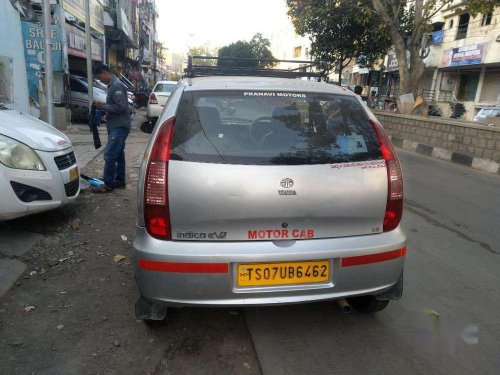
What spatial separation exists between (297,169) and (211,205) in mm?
519

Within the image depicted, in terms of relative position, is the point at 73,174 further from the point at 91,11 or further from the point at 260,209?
the point at 91,11

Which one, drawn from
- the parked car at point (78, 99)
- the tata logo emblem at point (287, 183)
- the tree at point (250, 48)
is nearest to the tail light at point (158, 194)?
the tata logo emblem at point (287, 183)

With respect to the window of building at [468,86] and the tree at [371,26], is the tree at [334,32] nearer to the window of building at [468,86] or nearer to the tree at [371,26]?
the tree at [371,26]

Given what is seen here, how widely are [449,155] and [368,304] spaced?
29.4 feet

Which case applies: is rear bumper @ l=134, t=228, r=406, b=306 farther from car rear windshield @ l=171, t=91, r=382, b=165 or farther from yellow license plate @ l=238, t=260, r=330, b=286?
car rear windshield @ l=171, t=91, r=382, b=165

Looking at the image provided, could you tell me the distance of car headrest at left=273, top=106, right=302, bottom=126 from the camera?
8.54ft

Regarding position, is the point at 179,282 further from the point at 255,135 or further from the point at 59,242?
the point at 59,242

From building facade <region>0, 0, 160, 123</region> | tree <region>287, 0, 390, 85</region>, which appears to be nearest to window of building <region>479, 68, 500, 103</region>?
tree <region>287, 0, 390, 85</region>

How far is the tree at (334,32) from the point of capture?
19.9 m

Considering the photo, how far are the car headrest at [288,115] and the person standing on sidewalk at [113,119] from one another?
12.2ft

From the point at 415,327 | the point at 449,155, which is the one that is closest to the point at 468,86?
the point at 449,155

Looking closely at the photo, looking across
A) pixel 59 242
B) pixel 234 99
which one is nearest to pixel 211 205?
pixel 234 99

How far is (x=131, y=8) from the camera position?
36.8 metres

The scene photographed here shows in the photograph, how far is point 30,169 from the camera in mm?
4062
